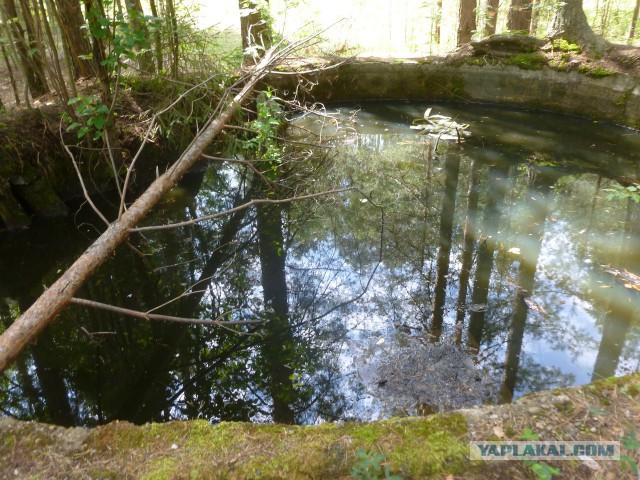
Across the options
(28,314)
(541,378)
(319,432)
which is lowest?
(541,378)

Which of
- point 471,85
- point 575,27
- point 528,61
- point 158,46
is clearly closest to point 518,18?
point 575,27

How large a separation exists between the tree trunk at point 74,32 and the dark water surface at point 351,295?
1911 mm

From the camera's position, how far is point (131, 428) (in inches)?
90.7

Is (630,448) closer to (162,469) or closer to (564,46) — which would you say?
(162,469)

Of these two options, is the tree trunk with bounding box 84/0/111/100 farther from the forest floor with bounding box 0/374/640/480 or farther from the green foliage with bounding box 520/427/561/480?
the green foliage with bounding box 520/427/561/480

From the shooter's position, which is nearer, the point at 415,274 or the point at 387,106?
the point at 415,274

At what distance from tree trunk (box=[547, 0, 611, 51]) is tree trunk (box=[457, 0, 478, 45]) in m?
2.34

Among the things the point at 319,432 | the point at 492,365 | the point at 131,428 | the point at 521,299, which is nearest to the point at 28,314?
the point at 131,428

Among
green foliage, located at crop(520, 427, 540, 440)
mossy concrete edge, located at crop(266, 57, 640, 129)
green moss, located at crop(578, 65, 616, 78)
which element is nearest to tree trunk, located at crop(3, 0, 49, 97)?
mossy concrete edge, located at crop(266, 57, 640, 129)

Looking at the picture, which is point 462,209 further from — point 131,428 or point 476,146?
point 131,428

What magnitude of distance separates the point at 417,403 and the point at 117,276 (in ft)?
10.7

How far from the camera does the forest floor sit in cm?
203

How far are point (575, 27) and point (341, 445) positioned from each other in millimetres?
9760

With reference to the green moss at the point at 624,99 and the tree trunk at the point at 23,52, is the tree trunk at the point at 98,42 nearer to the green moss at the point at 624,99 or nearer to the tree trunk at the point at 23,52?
the tree trunk at the point at 23,52
